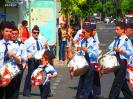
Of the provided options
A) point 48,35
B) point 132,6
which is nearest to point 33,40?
point 48,35

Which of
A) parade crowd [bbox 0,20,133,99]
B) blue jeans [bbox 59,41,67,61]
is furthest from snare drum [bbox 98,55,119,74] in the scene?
blue jeans [bbox 59,41,67,61]

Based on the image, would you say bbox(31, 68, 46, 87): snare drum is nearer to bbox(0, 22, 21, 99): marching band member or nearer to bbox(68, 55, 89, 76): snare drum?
bbox(68, 55, 89, 76): snare drum

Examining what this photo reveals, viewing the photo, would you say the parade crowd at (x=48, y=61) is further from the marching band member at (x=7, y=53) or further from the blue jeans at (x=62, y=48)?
the blue jeans at (x=62, y=48)

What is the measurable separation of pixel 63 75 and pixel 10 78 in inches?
397

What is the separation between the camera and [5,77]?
9.49 meters

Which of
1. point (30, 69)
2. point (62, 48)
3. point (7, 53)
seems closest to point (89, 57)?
point (30, 69)

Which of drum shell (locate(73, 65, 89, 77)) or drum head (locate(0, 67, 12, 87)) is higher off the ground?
drum head (locate(0, 67, 12, 87))

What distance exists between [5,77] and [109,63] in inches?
122

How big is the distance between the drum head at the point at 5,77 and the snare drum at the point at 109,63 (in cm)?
299

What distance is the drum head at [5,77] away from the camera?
31.1ft

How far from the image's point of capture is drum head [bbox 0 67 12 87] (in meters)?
9.48

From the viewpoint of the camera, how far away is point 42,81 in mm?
11508

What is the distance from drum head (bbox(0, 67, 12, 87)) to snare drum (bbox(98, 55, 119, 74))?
9.81 ft

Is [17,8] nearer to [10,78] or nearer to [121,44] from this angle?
[121,44]
